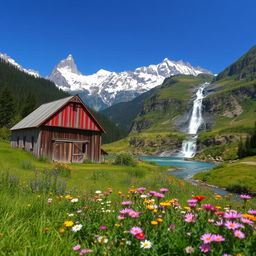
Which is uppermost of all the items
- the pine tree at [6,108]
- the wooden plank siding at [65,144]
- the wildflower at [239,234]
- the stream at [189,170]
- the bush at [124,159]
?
the pine tree at [6,108]

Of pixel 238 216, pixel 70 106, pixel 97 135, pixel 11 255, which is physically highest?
pixel 70 106

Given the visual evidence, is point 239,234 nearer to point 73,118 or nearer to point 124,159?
point 124,159

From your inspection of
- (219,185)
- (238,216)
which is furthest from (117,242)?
(219,185)

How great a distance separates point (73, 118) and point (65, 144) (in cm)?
402

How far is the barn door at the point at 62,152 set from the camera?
3688 cm

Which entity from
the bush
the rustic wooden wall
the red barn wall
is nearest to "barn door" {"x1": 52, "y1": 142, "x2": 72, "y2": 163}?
the rustic wooden wall

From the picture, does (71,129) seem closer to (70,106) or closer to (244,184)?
(70,106)

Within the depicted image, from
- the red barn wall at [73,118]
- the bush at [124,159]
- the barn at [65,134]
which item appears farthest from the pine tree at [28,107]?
the bush at [124,159]

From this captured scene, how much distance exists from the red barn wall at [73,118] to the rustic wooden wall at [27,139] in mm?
2822

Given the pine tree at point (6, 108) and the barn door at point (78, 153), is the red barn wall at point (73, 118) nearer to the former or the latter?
the barn door at point (78, 153)

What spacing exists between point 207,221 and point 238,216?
A: 2.00 feet

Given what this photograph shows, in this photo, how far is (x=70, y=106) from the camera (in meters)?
38.4

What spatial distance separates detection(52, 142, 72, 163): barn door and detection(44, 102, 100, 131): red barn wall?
273 cm

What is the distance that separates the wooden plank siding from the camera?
36.2 meters
